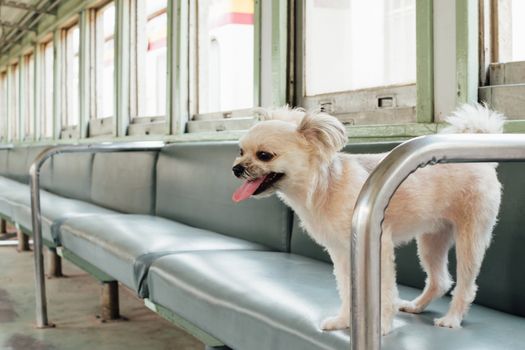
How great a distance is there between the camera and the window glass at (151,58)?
5395 mm

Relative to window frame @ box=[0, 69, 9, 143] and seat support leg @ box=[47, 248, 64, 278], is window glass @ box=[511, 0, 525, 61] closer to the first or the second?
seat support leg @ box=[47, 248, 64, 278]

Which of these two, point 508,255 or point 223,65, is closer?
point 508,255

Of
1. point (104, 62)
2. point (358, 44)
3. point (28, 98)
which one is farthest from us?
point (28, 98)

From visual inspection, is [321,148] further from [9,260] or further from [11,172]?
[11,172]

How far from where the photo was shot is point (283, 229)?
2.70 metres

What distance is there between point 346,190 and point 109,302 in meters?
2.19

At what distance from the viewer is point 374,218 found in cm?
106

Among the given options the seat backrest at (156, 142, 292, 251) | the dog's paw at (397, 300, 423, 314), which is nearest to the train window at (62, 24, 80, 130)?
the seat backrest at (156, 142, 292, 251)

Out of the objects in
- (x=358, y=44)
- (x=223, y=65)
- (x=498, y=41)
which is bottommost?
(x=498, y=41)

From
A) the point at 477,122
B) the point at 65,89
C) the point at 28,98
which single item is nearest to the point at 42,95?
the point at 28,98

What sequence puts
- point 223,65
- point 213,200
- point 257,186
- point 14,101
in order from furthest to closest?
point 14,101 < point 223,65 < point 213,200 < point 257,186

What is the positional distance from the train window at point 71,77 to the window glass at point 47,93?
923 mm

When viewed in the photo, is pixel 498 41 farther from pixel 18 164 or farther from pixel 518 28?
pixel 18 164

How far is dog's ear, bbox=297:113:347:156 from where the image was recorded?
4.74ft
